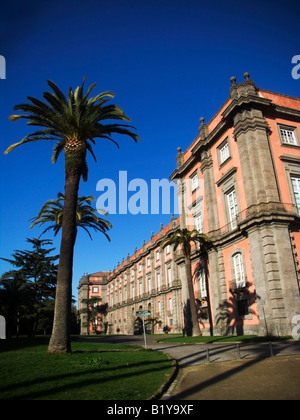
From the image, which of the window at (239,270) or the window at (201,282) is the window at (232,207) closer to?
the window at (239,270)

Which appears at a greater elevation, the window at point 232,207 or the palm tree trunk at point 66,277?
the window at point 232,207

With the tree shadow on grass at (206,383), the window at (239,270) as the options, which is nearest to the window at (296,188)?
the window at (239,270)

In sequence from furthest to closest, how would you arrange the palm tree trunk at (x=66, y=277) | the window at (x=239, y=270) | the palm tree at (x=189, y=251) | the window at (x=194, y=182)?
the window at (x=194, y=182) → the palm tree at (x=189, y=251) → the window at (x=239, y=270) → the palm tree trunk at (x=66, y=277)

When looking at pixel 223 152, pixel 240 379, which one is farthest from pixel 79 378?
pixel 223 152

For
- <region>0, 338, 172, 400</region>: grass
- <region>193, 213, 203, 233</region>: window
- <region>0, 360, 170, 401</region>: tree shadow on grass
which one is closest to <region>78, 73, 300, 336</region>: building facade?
<region>193, 213, 203, 233</region>: window

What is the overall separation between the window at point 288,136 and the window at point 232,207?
228 inches

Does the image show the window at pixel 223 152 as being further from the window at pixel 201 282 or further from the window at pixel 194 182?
the window at pixel 201 282

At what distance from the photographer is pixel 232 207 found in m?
24.9

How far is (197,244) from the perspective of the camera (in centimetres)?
2961

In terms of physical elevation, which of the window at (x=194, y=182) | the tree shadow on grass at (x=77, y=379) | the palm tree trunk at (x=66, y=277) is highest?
the window at (x=194, y=182)

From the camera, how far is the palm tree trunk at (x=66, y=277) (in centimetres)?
1284

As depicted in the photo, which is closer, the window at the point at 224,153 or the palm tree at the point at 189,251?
the palm tree at the point at 189,251

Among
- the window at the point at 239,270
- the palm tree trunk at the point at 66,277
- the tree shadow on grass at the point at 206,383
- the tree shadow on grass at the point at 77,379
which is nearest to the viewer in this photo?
the tree shadow on grass at the point at 77,379

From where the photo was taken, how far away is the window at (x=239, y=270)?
872 inches
